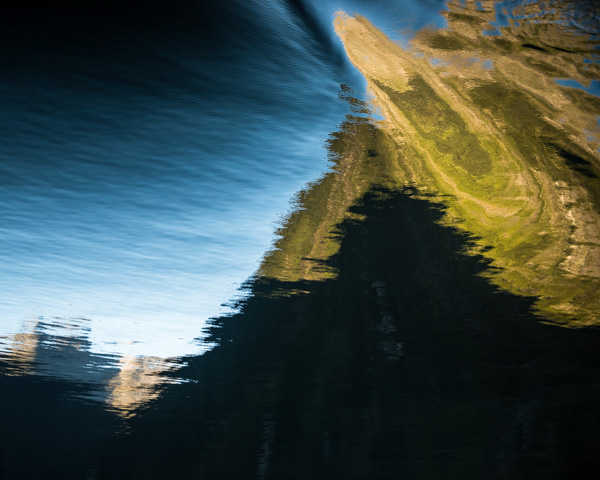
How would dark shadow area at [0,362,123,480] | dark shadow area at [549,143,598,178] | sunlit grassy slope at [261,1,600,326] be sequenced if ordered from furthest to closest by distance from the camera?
dark shadow area at [549,143,598,178] < sunlit grassy slope at [261,1,600,326] < dark shadow area at [0,362,123,480]

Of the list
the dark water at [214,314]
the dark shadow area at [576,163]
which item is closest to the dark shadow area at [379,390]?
the dark water at [214,314]

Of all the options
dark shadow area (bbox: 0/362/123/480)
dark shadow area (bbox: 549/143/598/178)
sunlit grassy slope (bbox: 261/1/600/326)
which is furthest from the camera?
dark shadow area (bbox: 549/143/598/178)

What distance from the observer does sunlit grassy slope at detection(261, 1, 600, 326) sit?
0.59 meters

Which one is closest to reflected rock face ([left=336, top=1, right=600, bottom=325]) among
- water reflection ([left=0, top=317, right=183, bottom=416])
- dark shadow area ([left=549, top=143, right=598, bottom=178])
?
dark shadow area ([left=549, top=143, right=598, bottom=178])

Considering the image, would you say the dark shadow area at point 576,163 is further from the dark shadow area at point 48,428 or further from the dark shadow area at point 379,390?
the dark shadow area at point 48,428

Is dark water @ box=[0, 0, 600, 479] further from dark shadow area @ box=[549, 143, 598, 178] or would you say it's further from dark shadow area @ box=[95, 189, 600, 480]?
dark shadow area @ box=[549, 143, 598, 178]

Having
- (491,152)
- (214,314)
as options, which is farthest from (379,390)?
(491,152)

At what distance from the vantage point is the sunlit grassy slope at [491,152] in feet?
1.95

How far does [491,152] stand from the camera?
30.6 inches

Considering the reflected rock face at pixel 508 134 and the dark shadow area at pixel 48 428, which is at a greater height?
the reflected rock face at pixel 508 134

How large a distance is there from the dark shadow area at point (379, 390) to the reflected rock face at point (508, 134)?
0.06 meters

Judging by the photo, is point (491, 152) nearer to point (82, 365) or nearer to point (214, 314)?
point (214, 314)

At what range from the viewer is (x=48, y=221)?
1.91 feet

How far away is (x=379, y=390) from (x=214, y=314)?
177 mm
